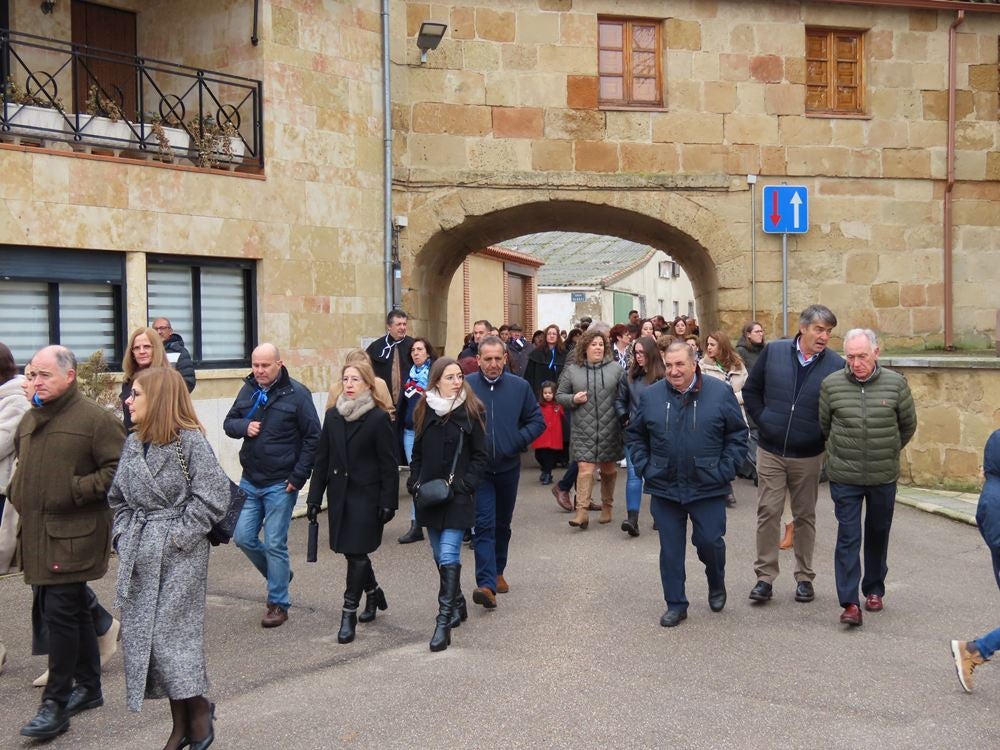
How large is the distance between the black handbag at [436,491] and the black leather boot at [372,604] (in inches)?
25.4

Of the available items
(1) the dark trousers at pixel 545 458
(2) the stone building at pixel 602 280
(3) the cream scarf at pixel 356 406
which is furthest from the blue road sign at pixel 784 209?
(2) the stone building at pixel 602 280

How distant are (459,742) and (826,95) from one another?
12328 millimetres

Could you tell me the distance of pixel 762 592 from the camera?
7.11m

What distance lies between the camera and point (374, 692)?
546cm

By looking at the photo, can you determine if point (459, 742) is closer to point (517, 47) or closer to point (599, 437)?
point (599, 437)

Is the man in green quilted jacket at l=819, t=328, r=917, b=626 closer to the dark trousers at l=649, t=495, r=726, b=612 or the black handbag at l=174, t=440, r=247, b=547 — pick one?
the dark trousers at l=649, t=495, r=726, b=612

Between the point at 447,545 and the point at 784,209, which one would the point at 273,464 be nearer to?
the point at 447,545

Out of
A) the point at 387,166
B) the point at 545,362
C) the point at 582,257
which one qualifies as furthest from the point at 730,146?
the point at 582,257

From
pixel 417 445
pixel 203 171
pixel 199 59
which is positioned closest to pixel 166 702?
pixel 417 445

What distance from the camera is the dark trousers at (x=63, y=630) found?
503cm

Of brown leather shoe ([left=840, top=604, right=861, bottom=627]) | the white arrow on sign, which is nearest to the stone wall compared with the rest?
the white arrow on sign

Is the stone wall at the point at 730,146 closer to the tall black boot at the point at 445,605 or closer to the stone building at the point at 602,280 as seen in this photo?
the tall black boot at the point at 445,605

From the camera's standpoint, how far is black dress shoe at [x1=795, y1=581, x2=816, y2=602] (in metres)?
7.17

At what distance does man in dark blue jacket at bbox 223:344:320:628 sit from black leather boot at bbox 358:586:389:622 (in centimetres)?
49
